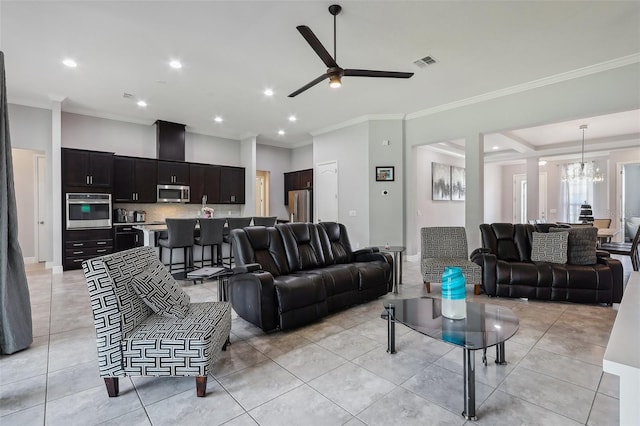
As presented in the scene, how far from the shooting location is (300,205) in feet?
27.8

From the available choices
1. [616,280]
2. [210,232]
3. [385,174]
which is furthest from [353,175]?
[616,280]

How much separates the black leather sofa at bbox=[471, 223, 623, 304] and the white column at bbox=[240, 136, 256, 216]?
18.7 feet

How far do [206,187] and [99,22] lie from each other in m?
4.66

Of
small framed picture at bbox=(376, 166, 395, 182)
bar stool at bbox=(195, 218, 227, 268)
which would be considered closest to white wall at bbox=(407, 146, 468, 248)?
small framed picture at bbox=(376, 166, 395, 182)

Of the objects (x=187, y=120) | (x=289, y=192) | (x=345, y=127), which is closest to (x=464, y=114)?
(x=345, y=127)

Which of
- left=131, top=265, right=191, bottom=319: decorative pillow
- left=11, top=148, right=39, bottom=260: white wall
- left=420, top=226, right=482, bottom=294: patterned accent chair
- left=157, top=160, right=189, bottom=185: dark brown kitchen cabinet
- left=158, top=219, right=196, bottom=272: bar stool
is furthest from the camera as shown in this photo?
left=157, top=160, right=189, bottom=185: dark brown kitchen cabinet

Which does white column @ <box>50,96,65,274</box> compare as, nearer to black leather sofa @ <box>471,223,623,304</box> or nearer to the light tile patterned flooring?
the light tile patterned flooring

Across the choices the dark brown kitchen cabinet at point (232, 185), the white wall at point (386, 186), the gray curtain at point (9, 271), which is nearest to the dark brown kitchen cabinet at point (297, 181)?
the dark brown kitchen cabinet at point (232, 185)

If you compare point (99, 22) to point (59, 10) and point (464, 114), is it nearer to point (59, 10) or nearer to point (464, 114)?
point (59, 10)

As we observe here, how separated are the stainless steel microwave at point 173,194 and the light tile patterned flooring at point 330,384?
14.0 ft

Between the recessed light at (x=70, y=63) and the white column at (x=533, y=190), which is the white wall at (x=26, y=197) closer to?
the recessed light at (x=70, y=63)

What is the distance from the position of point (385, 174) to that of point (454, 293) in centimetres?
448

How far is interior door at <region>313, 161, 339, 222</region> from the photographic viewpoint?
285 inches

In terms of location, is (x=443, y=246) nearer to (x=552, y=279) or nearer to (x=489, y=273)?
(x=489, y=273)
